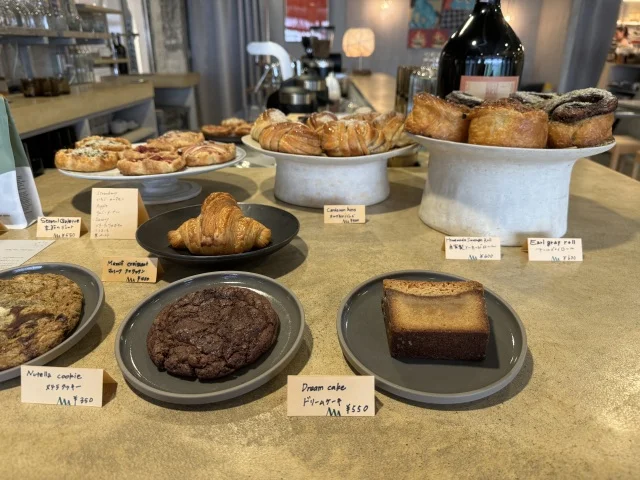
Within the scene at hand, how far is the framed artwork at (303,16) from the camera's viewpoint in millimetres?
6855

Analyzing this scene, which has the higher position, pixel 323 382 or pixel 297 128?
pixel 297 128

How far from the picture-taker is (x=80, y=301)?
65cm

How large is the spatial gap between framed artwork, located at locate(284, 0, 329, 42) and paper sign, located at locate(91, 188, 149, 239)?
22.1ft

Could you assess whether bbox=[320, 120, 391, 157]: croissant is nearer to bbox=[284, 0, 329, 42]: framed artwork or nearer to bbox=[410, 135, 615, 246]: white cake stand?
bbox=[410, 135, 615, 246]: white cake stand

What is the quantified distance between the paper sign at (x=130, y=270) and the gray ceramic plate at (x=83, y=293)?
6 centimetres

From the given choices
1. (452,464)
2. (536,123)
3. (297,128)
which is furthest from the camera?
(297,128)

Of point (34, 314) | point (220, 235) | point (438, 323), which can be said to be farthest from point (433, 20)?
point (34, 314)

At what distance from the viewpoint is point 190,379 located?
0.53m

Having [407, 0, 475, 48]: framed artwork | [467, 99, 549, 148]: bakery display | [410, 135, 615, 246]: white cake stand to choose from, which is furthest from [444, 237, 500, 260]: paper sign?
[407, 0, 475, 48]: framed artwork

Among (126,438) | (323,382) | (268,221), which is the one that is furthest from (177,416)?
(268,221)

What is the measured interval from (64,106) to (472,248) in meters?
2.44

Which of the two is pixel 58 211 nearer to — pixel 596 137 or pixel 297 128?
pixel 297 128

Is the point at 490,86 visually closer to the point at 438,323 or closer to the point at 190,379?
the point at 438,323

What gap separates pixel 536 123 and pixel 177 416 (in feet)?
2.51
